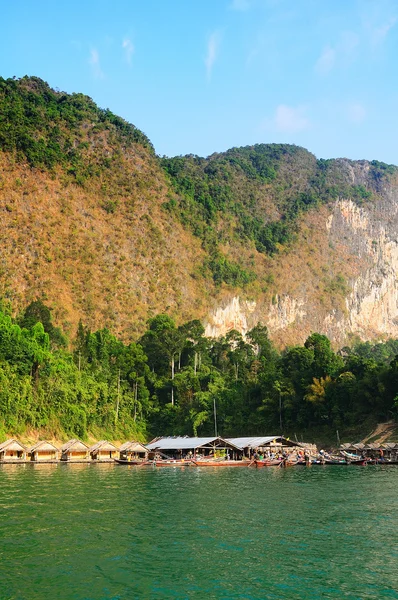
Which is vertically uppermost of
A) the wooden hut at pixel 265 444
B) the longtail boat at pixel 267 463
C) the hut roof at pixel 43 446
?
the hut roof at pixel 43 446

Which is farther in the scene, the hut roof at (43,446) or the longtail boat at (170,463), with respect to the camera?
the longtail boat at (170,463)

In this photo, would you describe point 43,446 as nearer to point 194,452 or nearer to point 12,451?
point 12,451

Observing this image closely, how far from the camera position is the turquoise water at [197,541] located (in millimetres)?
14227

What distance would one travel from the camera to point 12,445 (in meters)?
49.1

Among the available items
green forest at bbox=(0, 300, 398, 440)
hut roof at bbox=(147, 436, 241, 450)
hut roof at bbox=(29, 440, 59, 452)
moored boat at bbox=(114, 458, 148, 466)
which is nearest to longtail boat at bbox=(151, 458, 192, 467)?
moored boat at bbox=(114, 458, 148, 466)

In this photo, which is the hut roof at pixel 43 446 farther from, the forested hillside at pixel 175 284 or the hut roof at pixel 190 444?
the hut roof at pixel 190 444

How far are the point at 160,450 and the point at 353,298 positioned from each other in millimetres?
92401

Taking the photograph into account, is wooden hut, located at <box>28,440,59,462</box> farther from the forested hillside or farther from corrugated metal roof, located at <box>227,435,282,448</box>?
corrugated metal roof, located at <box>227,435,282,448</box>

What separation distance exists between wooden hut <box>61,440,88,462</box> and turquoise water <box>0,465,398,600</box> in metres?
19.5

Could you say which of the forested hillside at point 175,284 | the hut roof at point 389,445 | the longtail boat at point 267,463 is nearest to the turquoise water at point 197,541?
the longtail boat at point 267,463

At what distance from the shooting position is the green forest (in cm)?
5772

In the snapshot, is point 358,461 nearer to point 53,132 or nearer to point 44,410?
point 44,410

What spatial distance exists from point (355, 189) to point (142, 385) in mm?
106298

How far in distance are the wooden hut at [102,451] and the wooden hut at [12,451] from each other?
21.4ft
